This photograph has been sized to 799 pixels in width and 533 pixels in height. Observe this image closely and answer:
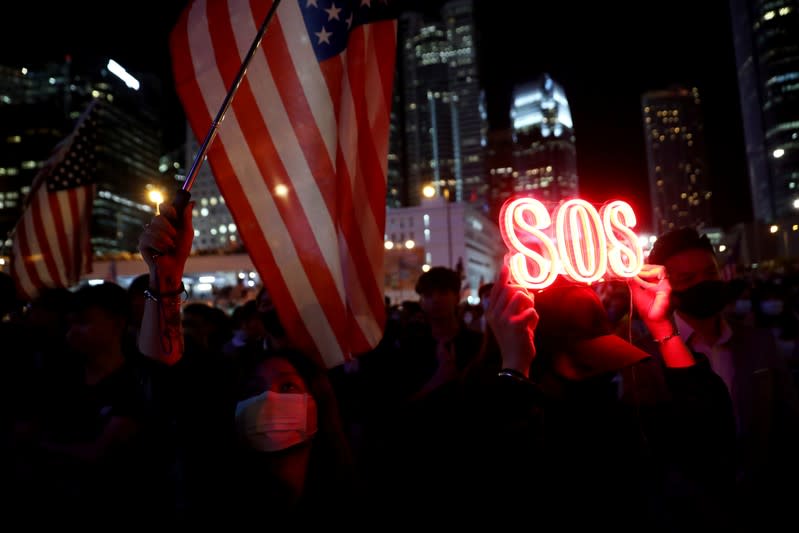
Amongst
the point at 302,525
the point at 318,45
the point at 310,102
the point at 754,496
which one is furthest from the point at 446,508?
the point at 318,45

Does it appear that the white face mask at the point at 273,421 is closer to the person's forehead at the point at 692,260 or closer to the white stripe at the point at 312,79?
the white stripe at the point at 312,79

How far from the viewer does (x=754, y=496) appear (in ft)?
8.57

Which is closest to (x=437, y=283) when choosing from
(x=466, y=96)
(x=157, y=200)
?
(x=157, y=200)

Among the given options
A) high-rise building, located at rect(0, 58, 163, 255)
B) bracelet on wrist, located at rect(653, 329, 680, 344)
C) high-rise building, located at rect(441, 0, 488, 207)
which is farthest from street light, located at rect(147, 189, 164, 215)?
high-rise building, located at rect(441, 0, 488, 207)

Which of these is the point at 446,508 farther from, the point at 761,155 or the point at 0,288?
the point at 761,155

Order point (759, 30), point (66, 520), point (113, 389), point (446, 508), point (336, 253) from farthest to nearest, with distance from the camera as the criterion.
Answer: point (759, 30)
point (446, 508)
point (336, 253)
point (113, 389)
point (66, 520)

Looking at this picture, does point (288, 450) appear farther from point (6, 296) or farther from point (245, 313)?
point (245, 313)

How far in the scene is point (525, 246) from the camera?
2.59 metres

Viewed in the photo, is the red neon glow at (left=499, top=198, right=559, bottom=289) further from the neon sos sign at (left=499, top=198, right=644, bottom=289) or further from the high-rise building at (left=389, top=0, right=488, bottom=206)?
the high-rise building at (left=389, top=0, right=488, bottom=206)

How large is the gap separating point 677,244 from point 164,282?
2809mm

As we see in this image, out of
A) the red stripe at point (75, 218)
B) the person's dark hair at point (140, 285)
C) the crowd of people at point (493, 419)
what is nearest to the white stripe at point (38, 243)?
the red stripe at point (75, 218)

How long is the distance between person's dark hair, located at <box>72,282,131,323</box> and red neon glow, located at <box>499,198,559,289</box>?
95.1 inches

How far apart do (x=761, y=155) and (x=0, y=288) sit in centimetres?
14909

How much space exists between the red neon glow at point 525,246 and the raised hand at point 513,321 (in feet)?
0.29
